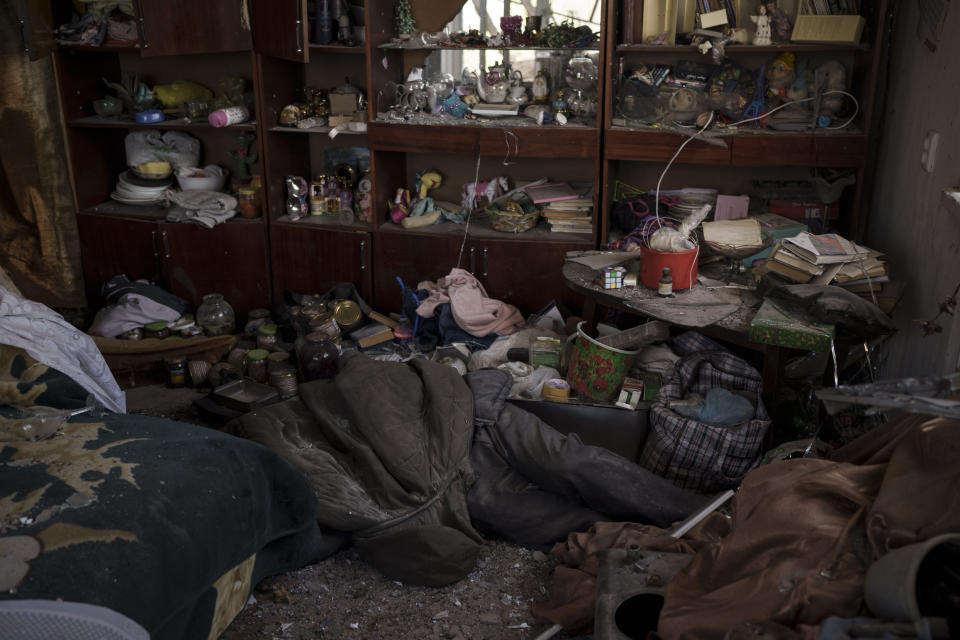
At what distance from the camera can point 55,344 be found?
8.82ft

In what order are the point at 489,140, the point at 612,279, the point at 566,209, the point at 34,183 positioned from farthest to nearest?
the point at 34,183 < the point at 566,209 < the point at 489,140 < the point at 612,279

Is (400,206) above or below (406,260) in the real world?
above

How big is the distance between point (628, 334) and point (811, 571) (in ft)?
5.14

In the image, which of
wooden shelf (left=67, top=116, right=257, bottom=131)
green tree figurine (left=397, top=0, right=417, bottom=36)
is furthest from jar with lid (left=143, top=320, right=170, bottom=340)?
green tree figurine (left=397, top=0, right=417, bottom=36)

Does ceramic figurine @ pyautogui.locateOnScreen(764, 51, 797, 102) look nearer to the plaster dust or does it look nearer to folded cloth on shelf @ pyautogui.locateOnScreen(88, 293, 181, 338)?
the plaster dust

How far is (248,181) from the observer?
476 cm

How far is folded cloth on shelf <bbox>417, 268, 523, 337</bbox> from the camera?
13.0 ft

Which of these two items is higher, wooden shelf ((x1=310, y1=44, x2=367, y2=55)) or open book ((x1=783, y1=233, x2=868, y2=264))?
wooden shelf ((x1=310, y1=44, x2=367, y2=55))

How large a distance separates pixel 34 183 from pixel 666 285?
143 inches

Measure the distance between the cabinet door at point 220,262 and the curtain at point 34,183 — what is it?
64cm

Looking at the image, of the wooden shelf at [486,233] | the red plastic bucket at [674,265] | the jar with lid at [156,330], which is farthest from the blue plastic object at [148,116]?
the red plastic bucket at [674,265]

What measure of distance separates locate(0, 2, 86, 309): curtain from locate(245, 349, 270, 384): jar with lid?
1.54m

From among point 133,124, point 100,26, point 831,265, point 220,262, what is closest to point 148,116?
point 133,124

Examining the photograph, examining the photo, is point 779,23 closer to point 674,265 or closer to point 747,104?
point 747,104
